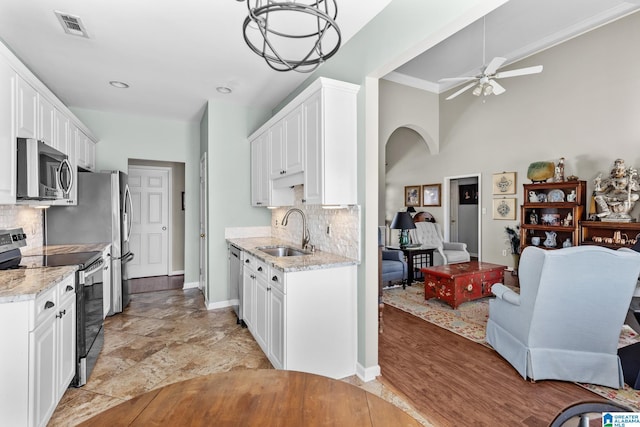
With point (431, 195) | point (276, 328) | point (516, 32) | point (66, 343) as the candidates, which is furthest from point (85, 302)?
point (431, 195)

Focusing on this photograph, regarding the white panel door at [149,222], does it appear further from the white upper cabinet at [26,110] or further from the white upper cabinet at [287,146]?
the white upper cabinet at [287,146]

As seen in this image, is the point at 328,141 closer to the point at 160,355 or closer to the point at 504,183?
the point at 160,355

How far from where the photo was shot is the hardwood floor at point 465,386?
202cm

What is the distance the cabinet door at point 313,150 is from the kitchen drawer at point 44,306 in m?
1.82

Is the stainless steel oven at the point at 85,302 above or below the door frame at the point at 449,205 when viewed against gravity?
below

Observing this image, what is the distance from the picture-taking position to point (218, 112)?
4.23 m

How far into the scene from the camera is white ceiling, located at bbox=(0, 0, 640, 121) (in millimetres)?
2297

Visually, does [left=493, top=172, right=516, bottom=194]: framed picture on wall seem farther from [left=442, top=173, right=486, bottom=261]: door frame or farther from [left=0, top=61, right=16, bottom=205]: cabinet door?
[left=0, top=61, right=16, bottom=205]: cabinet door

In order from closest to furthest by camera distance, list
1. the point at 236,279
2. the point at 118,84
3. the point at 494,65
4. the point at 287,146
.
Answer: the point at 287,146 < the point at 118,84 < the point at 236,279 < the point at 494,65

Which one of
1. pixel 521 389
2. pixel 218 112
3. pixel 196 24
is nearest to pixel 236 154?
pixel 218 112

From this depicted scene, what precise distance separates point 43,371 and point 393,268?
4111mm

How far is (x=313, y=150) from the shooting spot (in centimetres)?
258

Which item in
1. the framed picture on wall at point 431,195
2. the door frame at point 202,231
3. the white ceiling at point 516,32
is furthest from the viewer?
the framed picture on wall at point 431,195

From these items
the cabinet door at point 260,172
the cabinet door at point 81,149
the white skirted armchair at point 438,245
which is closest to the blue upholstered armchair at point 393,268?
the white skirted armchair at point 438,245
